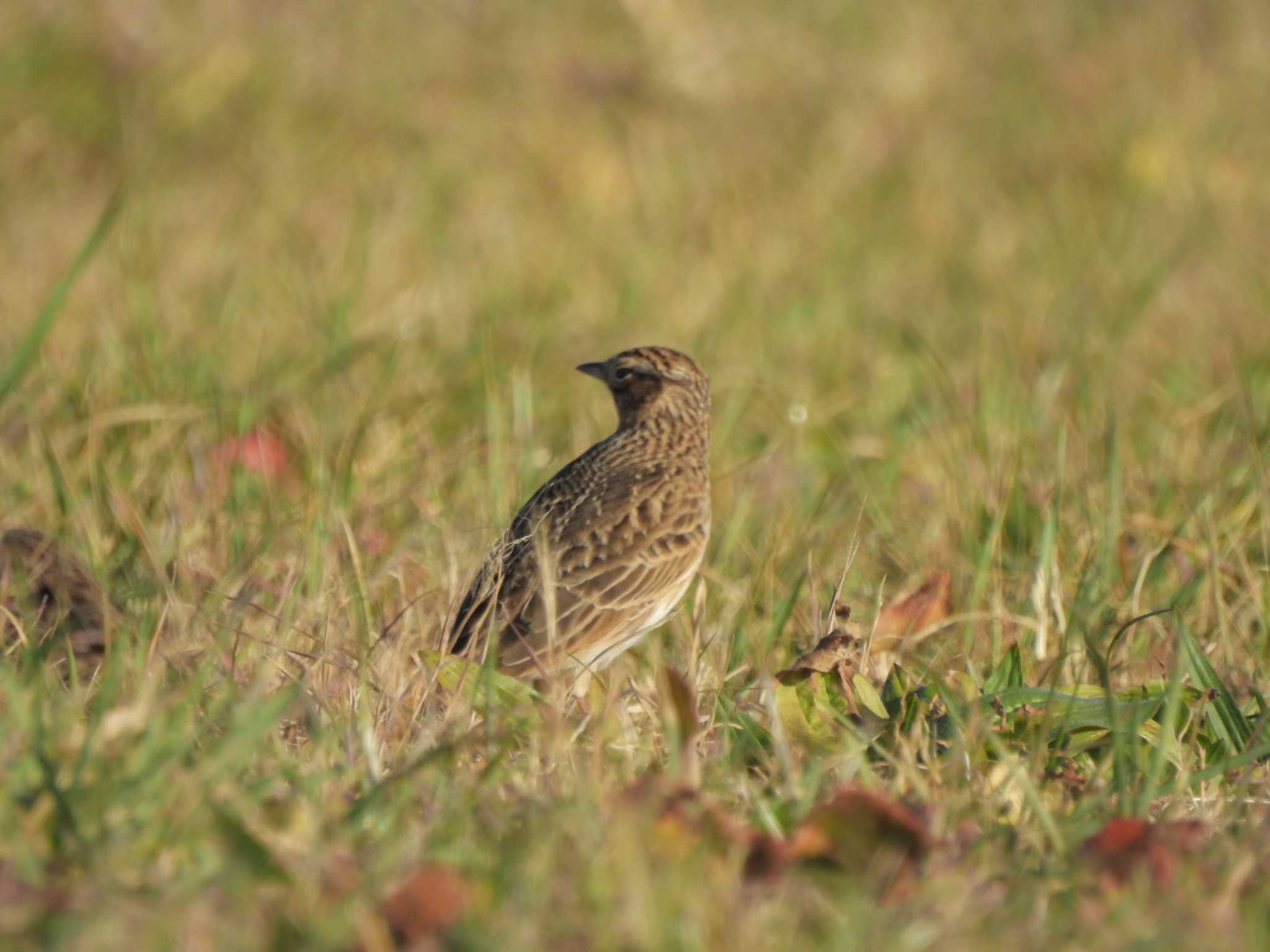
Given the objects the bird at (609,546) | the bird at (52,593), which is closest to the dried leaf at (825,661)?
the bird at (609,546)

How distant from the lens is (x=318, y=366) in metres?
5.98

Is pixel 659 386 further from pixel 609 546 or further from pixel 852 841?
pixel 852 841

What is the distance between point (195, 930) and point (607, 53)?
9.79 m

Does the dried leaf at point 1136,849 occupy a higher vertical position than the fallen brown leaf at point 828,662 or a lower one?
higher

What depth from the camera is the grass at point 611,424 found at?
2375 mm

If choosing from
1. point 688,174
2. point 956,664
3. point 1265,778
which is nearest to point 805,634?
point 956,664

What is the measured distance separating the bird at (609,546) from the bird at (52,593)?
78 cm

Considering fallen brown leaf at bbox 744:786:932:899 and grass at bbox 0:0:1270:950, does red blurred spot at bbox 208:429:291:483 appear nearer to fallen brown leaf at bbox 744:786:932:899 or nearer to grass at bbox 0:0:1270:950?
grass at bbox 0:0:1270:950

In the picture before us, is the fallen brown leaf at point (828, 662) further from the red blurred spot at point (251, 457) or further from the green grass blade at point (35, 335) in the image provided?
the red blurred spot at point (251, 457)

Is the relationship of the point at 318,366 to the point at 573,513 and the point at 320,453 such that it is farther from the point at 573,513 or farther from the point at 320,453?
the point at 573,513

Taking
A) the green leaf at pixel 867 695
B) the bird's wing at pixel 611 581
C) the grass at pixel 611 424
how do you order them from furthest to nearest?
the bird's wing at pixel 611 581 < the green leaf at pixel 867 695 < the grass at pixel 611 424

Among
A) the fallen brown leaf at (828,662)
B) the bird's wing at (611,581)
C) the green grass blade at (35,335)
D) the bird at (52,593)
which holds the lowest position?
the bird's wing at (611,581)

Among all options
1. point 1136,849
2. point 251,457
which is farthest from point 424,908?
point 251,457

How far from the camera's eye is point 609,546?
169 inches
